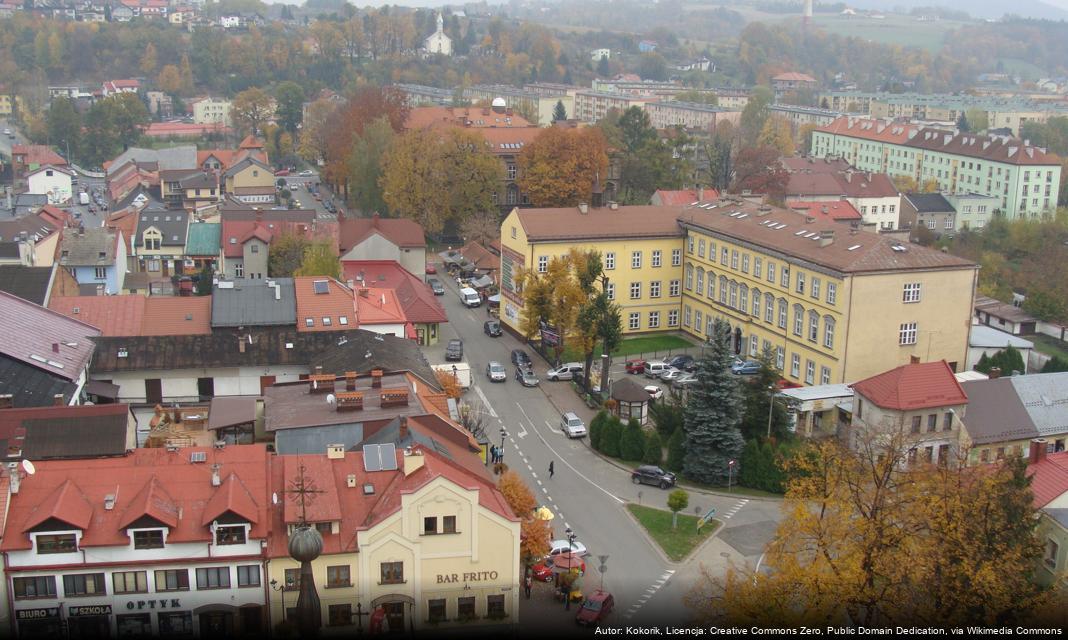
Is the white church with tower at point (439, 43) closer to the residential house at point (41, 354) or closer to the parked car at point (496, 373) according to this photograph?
the parked car at point (496, 373)

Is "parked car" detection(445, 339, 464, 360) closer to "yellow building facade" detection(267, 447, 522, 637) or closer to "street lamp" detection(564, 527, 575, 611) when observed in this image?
"street lamp" detection(564, 527, 575, 611)

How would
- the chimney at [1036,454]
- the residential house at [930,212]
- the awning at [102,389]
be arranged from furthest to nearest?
the residential house at [930,212]
the awning at [102,389]
the chimney at [1036,454]

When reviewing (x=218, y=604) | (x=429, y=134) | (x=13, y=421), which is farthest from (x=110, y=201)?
(x=218, y=604)

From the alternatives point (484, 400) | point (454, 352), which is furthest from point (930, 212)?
point (484, 400)

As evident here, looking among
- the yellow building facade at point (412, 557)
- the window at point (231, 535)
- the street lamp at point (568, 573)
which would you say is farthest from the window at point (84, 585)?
the street lamp at point (568, 573)

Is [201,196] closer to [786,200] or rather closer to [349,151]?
[349,151]
